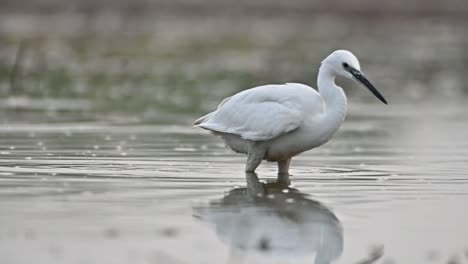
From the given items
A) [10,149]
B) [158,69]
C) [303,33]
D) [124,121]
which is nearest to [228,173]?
[10,149]

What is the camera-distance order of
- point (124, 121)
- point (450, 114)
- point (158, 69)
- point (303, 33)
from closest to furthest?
point (124, 121)
point (450, 114)
point (158, 69)
point (303, 33)

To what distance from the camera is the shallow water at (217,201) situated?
25.4 feet

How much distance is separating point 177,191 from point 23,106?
916 cm

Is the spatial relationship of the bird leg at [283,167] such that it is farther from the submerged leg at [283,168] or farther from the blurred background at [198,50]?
the blurred background at [198,50]

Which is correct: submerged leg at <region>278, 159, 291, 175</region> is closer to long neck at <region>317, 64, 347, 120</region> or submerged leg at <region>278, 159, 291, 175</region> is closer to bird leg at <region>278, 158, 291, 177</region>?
bird leg at <region>278, 158, 291, 177</region>

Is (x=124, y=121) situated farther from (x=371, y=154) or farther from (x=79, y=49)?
(x=79, y=49)

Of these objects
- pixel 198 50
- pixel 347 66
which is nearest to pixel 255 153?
pixel 347 66

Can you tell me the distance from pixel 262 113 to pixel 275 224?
9.35 ft

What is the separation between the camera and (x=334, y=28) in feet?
151

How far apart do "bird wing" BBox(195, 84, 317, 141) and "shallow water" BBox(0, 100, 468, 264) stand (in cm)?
44

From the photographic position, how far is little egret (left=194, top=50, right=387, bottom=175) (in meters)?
11.1

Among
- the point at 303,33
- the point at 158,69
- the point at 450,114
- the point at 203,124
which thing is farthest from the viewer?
the point at 303,33

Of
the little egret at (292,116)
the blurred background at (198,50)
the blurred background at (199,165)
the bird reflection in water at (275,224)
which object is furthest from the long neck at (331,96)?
the blurred background at (198,50)

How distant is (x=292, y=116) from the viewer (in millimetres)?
11078
